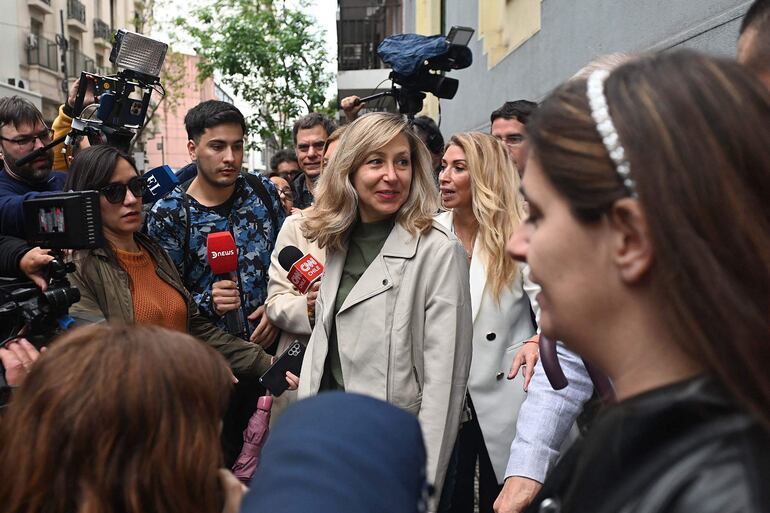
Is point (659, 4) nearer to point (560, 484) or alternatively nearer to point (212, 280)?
point (212, 280)

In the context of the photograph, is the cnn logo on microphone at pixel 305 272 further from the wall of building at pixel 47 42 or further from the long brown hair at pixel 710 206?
the wall of building at pixel 47 42

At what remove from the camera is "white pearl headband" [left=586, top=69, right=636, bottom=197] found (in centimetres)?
88

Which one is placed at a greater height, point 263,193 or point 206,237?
point 263,193

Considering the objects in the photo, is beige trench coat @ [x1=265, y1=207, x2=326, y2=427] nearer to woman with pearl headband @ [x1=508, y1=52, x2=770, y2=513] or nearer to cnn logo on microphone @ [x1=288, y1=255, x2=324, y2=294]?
cnn logo on microphone @ [x1=288, y1=255, x2=324, y2=294]

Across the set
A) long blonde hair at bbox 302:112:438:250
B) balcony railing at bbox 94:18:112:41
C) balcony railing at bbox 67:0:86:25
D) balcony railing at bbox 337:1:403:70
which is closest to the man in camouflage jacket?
long blonde hair at bbox 302:112:438:250

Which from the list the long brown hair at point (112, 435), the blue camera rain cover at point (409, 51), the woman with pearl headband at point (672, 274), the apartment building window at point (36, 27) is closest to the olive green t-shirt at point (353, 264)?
the long brown hair at point (112, 435)

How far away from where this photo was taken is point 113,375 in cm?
147

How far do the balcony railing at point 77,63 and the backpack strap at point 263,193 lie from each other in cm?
3078

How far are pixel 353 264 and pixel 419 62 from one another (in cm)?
254

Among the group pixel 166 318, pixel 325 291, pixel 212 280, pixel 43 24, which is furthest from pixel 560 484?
pixel 43 24

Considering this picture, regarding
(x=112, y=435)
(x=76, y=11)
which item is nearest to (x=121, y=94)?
(x=112, y=435)

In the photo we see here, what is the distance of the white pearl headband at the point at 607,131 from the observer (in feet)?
2.90

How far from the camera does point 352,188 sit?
3256 millimetres

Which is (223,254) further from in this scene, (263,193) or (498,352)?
(498,352)
